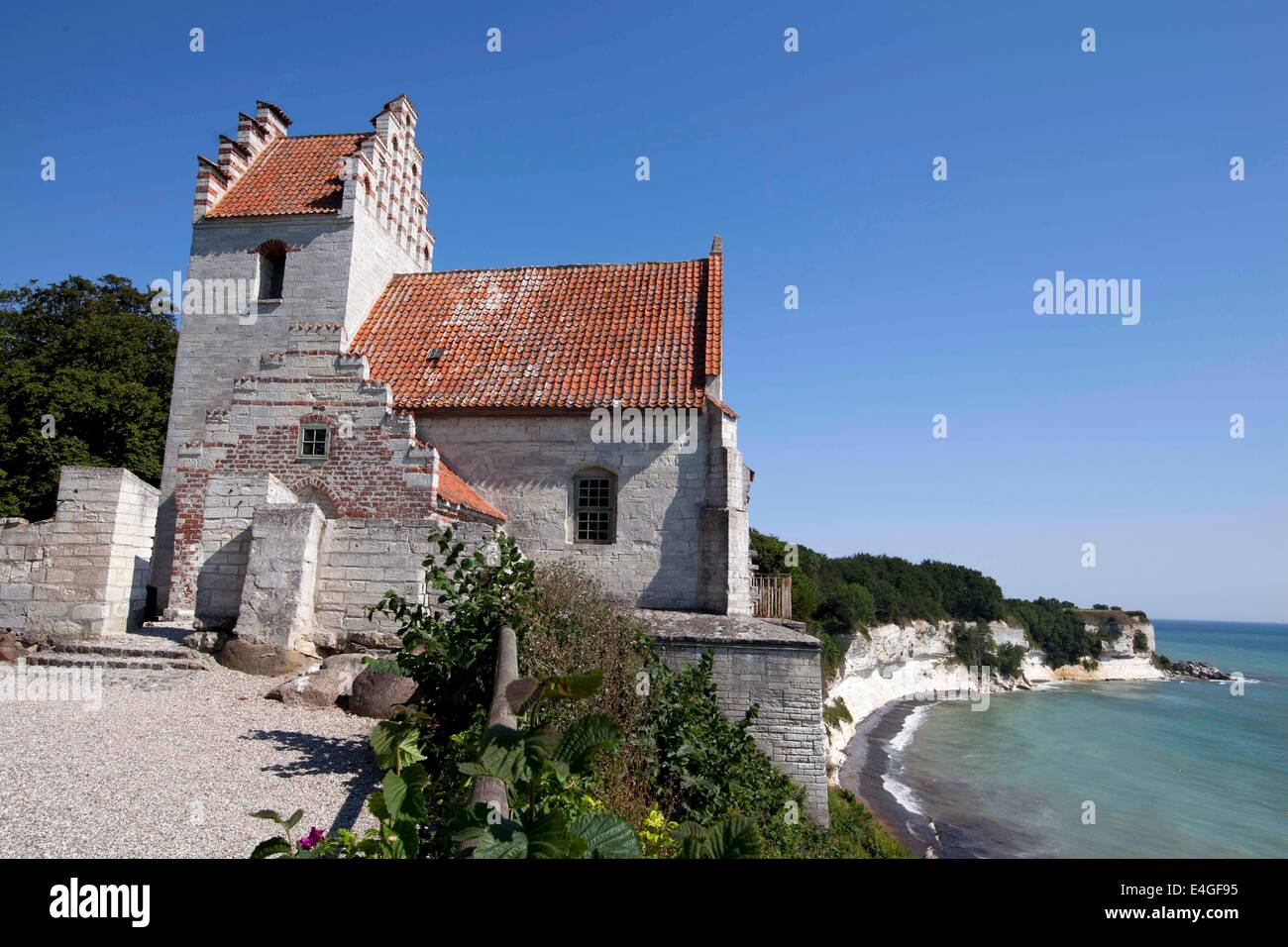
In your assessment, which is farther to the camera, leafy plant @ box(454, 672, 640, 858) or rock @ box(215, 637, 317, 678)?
rock @ box(215, 637, 317, 678)

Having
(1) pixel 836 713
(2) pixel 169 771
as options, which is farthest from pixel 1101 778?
(2) pixel 169 771

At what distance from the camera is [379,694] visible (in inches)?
360

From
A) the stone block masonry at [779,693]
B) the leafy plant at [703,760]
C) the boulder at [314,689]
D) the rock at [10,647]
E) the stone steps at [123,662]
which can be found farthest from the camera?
the stone block masonry at [779,693]

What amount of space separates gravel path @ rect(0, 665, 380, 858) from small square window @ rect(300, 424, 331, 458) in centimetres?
502

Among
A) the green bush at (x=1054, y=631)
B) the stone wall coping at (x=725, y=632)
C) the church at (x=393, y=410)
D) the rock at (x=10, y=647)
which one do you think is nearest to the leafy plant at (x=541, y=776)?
the stone wall coping at (x=725, y=632)

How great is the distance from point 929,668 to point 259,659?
60769 millimetres

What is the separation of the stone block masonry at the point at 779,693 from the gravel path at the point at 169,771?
5.84 meters

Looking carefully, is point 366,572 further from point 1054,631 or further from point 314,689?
point 1054,631

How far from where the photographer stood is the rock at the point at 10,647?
10867 millimetres

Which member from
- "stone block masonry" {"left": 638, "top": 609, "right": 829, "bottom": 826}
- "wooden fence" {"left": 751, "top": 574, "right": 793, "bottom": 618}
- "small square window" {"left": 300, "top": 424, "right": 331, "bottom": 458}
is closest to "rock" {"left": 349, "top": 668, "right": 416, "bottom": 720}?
"stone block masonry" {"left": 638, "top": 609, "right": 829, "bottom": 826}

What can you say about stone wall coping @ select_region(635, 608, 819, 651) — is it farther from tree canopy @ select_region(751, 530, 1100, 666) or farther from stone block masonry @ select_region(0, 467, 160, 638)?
tree canopy @ select_region(751, 530, 1100, 666)

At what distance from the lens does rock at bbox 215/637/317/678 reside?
10.5 m

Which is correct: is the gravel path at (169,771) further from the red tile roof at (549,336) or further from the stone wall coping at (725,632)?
the red tile roof at (549,336)

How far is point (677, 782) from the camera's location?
841cm
